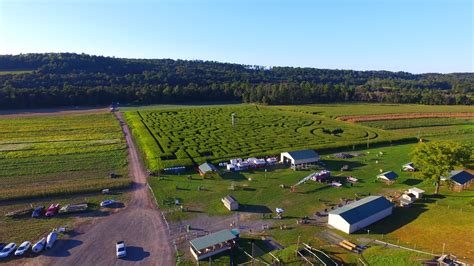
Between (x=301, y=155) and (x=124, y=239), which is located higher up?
(x=301, y=155)

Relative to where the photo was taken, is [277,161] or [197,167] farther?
[277,161]

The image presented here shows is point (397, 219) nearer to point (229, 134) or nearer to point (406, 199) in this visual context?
point (406, 199)

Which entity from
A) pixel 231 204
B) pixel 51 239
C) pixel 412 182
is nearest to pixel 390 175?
pixel 412 182

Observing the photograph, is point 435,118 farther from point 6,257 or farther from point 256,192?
point 6,257

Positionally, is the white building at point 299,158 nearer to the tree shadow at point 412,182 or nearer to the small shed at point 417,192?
the tree shadow at point 412,182

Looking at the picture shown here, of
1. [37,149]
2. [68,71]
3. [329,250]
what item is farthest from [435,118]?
[68,71]

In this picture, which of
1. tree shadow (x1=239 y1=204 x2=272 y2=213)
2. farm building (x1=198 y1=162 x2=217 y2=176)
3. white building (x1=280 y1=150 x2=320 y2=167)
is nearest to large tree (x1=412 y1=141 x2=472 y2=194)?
white building (x1=280 y1=150 x2=320 y2=167)
